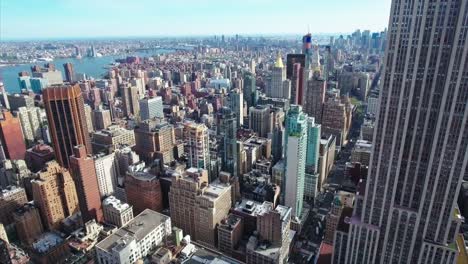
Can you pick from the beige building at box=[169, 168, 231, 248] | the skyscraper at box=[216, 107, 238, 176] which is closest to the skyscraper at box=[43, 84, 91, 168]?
the beige building at box=[169, 168, 231, 248]

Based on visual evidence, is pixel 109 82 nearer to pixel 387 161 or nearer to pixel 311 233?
pixel 311 233

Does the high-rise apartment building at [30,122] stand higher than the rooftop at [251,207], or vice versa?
the high-rise apartment building at [30,122]

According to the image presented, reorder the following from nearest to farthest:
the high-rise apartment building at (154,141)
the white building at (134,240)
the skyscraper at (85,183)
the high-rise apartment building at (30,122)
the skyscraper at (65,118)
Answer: the white building at (134,240) < the skyscraper at (85,183) < the skyscraper at (65,118) < the high-rise apartment building at (154,141) < the high-rise apartment building at (30,122)

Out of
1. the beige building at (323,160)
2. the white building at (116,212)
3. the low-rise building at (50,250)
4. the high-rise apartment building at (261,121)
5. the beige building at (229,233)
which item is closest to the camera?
the low-rise building at (50,250)

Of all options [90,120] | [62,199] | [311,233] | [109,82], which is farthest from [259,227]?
[109,82]

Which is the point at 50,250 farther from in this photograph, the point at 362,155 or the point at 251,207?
the point at 362,155

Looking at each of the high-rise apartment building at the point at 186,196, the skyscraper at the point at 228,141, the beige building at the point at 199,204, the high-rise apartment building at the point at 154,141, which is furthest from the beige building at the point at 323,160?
the high-rise apartment building at the point at 154,141

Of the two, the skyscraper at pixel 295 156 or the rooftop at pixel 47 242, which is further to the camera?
the skyscraper at pixel 295 156

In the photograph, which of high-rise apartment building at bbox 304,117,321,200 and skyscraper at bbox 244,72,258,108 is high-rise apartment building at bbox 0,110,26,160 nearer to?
high-rise apartment building at bbox 304,117,321,200

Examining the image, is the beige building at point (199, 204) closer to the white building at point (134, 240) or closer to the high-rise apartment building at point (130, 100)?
the white building at point (134, 240)
